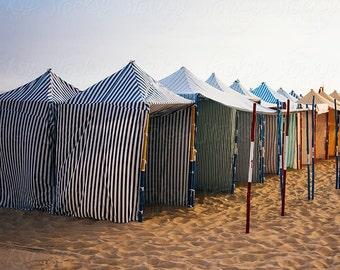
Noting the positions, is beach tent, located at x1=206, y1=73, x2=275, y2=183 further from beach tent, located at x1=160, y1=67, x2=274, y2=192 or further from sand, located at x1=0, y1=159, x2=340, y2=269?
sand, located at x1=0, y1=159, x2=340, y2=269

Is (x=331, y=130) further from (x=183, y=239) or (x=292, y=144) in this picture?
(x=183, y=239)

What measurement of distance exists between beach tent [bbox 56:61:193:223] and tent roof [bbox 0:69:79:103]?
809 millimetres

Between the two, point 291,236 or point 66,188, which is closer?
point 291,236

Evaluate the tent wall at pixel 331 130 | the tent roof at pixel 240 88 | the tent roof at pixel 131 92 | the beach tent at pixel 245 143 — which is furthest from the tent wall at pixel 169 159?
the tent wall at pixel 331 130

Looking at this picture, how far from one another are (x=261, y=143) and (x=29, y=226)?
249 inches

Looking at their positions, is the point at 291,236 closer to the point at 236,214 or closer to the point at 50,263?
the point at 236,214

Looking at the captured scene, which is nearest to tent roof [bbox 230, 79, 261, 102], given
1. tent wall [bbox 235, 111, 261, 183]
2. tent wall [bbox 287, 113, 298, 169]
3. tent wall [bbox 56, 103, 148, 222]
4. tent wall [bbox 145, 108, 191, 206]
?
tent wall [bbox 287, 113, 298, 169]

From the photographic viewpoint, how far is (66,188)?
6461mm

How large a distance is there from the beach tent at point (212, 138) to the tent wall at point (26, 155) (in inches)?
118

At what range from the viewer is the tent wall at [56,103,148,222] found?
6.16m

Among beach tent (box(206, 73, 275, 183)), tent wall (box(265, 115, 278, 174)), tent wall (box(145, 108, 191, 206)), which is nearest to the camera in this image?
tent wall (box(145, 108, 191, 206))

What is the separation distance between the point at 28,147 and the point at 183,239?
10.7ft

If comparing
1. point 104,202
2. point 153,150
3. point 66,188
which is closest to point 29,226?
point 66,188

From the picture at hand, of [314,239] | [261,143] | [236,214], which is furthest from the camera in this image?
[261,143]
